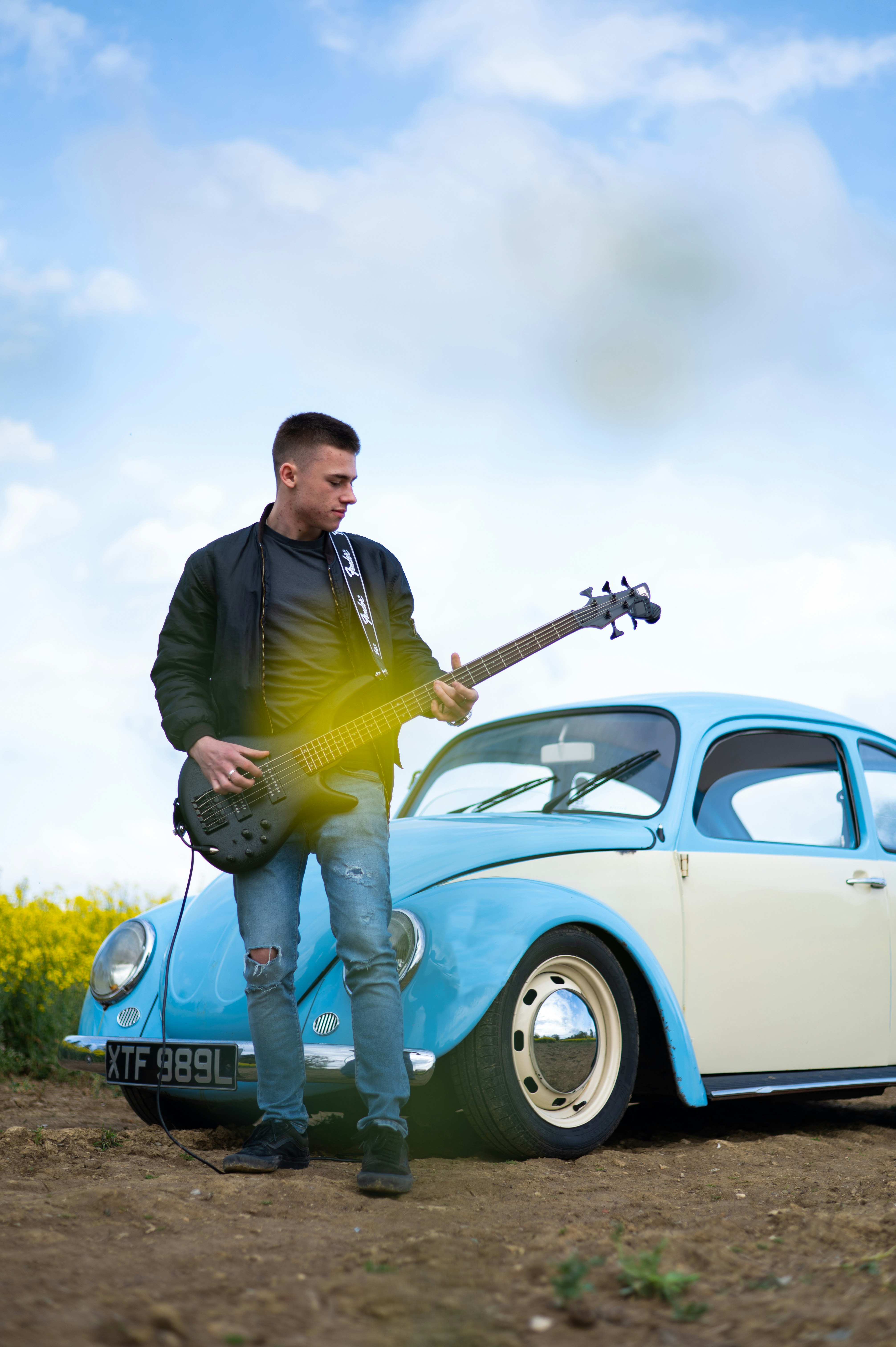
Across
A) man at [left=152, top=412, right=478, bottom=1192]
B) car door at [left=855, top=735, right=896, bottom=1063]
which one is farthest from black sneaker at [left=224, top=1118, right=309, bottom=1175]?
car door at [left=855, top=735, right=896, bottom=1063]

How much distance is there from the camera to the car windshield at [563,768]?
4.55m

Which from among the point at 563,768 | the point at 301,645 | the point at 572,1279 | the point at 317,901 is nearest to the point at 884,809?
the point at 563,768

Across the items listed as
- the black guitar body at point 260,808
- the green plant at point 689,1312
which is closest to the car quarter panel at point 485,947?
the black guitar body at point 260,808

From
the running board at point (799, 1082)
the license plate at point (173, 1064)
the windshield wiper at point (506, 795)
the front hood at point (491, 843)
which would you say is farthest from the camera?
the windshield wiper at point (506, 795)

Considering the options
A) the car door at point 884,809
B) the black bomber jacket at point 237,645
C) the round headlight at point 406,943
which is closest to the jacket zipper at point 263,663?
the black bomber jacket at point 237,645

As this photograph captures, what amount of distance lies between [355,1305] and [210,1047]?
5.42ft

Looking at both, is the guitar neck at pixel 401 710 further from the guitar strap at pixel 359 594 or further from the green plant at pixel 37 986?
the green plant at pixel 37 986

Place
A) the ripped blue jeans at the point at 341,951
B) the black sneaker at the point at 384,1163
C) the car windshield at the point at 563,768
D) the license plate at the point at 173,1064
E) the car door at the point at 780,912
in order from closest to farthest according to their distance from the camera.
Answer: the black sneaker at the point at 384,1163 → the ripped blue jeans at the point at 341,951 → the license plate at the point at 173,1064 → the car door at the point at 780,912 → the car windshield at the point at 563,768

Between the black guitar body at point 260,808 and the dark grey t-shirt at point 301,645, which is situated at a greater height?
the dark grey t-shirt at point 301,645

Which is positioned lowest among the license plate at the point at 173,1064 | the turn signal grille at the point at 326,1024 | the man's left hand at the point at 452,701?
the license plate at the point at 173,1064

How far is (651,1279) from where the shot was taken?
6.55 feet

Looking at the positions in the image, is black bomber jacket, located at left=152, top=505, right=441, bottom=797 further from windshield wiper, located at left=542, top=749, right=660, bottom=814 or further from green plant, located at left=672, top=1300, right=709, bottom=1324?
green plant, located at left=672, top=1300, right=709, bottom=1324

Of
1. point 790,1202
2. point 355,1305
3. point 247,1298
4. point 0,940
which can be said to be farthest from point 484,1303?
point 0,940

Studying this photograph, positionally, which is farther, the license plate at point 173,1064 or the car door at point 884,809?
the car door at point 884,809
